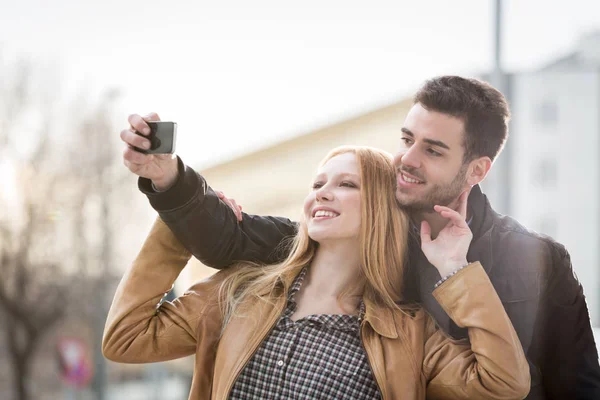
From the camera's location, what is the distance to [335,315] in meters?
1.84

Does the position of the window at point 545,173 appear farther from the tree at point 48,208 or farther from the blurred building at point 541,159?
the tree at point 48,208

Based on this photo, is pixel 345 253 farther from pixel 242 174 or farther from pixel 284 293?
pixel 242 174

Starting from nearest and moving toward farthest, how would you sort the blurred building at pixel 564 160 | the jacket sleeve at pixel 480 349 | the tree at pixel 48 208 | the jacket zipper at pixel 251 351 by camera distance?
the jacket sleeve at pixel 480 349, the jacket zipper at pixel 251 351, the blurred building at pixel 564 160, the tree at pixel 48 208

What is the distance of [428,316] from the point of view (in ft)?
6.08

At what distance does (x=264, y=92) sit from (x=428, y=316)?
617 cm

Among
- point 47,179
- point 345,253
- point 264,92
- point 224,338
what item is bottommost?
point 47,179

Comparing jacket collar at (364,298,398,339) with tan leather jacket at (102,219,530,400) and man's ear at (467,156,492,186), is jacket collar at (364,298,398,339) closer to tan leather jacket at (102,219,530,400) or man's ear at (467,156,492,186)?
tan leather jacket at (102,219,530,400)

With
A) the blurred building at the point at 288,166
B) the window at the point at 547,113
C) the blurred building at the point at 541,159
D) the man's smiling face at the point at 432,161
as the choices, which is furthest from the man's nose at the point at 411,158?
the window at the point at 547,113

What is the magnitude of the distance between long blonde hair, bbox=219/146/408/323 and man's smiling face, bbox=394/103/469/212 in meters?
0.06

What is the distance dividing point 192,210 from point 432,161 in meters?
0.52

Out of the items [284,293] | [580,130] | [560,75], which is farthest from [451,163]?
[580,130]

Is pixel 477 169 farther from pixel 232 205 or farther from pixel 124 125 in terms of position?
pixel 124 125

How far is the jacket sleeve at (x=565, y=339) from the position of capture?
1.83m

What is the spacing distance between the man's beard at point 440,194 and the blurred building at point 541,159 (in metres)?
3.76
